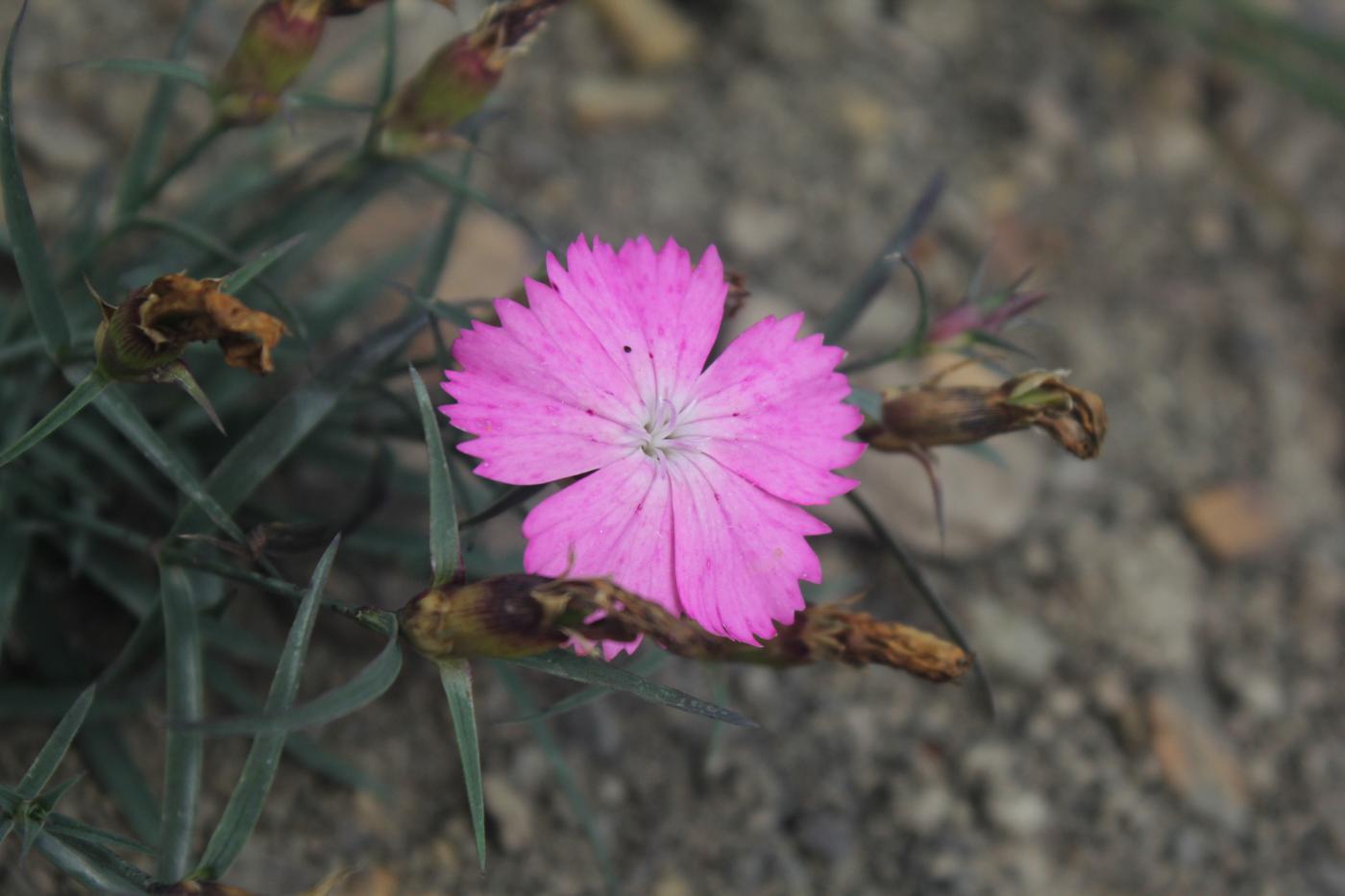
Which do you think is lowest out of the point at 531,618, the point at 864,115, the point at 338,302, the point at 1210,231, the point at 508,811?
the point at 508,811

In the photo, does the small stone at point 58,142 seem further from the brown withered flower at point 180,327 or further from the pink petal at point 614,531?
the pink petal at point 614,531

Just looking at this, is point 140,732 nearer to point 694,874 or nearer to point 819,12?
point 694,874

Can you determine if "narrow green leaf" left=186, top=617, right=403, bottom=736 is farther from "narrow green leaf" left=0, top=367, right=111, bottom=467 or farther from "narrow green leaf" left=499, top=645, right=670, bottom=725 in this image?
"narrow green leaf" left=0, top=367, right=111, bottom=467

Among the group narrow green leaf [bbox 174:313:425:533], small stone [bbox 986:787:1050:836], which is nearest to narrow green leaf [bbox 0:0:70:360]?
narrow green leaf [bbox 174:313:425:533]

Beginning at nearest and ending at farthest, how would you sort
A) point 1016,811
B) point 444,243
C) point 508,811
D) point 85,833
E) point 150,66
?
point 85,833, point 150,66, point 444,243, point 508,811, point 1016,811

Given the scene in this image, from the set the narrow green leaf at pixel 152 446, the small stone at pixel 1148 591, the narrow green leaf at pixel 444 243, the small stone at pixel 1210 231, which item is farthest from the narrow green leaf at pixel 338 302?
the small stone at pixel 1210 231

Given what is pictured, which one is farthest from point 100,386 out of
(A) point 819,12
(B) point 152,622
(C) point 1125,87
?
(C) point 1125,87

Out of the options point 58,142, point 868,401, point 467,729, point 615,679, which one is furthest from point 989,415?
point 58,142

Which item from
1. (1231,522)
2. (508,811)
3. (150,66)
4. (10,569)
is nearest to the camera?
(150,66)

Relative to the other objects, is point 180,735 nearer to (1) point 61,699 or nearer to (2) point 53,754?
(2) point 53,754
